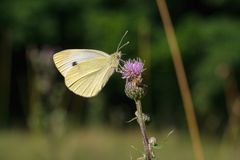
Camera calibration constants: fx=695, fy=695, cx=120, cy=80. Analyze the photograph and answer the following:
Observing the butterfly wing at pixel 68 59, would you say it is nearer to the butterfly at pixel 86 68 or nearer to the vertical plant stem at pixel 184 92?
the butterfly at pixel 86 68

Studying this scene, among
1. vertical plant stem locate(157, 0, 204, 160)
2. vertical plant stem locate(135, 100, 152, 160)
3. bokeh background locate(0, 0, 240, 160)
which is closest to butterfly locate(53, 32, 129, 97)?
vertical plant stem locate(135, 100, 152, 160)

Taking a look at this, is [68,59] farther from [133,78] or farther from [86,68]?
[133,78]

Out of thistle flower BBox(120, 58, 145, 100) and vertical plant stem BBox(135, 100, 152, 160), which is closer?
vertical plant stem BBox(135, 100, 152, 160)

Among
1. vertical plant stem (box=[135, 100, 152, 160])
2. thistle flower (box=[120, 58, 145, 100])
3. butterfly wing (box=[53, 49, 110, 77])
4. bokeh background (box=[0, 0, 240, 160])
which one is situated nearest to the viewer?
vertical plant stem (box=[135, 100, 152, 160])

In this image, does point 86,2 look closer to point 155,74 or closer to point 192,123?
point 155,74

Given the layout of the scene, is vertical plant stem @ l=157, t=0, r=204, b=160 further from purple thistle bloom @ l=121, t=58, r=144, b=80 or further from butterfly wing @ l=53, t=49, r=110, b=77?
purple thistle bloom @ l=121, t=58, r=144, b=80

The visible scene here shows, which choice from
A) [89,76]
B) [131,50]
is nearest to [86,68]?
[89,76]
